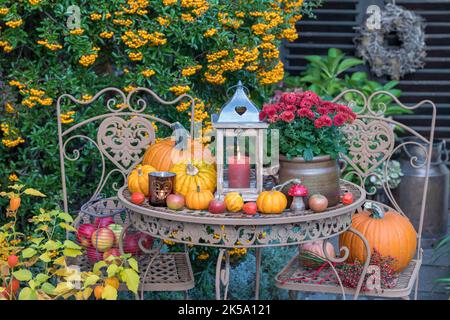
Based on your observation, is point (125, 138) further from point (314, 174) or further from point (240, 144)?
point (314, 174)

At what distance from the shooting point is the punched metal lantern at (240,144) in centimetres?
322

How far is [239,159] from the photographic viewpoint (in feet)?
10.6

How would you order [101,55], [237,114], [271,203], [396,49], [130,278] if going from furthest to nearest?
[396,49] < [101,55] < [237,114] < [271,203] < [130,278]

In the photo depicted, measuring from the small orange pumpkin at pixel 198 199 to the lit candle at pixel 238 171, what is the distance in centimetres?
11

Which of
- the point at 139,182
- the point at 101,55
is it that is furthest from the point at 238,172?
the point at 101,55

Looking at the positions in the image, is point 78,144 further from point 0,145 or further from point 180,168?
point 180,168

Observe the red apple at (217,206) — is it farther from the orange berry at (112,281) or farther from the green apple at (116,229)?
the green apple at (116,229)

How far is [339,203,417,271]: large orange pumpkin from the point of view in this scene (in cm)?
370

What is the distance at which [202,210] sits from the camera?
323 cm

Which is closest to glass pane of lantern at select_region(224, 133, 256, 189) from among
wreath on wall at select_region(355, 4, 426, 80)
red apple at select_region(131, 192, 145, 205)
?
red apple at select_region(131, 192, 145, 205)

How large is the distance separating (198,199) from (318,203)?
0.49 metres

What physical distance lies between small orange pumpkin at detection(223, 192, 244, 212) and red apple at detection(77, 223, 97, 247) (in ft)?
2.93

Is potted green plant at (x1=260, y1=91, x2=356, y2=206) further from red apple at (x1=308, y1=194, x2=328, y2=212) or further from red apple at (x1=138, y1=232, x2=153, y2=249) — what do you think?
red apple at (x1=138, y1=232, x2=153, y2=249)
